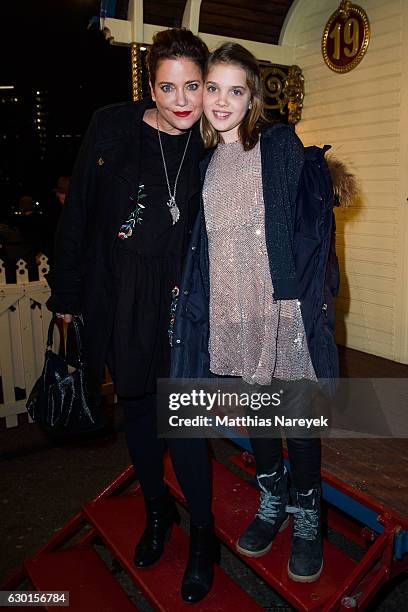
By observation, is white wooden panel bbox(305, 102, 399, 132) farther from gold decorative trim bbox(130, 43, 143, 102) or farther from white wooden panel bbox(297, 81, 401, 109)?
gold decorative trim bbox(130, 43, 143, 102)

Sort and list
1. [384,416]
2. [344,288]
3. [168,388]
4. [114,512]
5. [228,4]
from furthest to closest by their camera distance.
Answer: [344,288] < [228,4] < [384,416] < [114,512] < [168,388]

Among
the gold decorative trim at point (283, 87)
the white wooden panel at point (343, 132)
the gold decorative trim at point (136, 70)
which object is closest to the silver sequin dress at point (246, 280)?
the gold decorative trim at point (136, 70)

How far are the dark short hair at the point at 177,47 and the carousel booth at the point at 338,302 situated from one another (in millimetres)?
693

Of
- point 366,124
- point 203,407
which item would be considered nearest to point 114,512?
point 203,407

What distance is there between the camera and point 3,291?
4363mm

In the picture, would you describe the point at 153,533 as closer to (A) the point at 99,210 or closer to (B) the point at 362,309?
(A) the point at 99,210

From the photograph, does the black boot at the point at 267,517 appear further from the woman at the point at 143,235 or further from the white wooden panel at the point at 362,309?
the white wooden panel at the point at 362,309

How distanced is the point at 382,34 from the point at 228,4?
1.55 metres

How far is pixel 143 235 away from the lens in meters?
1.97

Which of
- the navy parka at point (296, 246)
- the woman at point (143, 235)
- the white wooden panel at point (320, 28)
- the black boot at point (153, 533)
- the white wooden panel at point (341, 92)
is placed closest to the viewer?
the navy parka at point (296, 246)

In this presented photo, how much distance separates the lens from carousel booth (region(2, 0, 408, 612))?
2150mm

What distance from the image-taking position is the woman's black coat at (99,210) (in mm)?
1977

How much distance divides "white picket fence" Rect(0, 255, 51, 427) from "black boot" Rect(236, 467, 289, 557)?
293 cm

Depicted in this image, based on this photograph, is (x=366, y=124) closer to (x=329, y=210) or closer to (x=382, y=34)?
(x=382, y=34)
